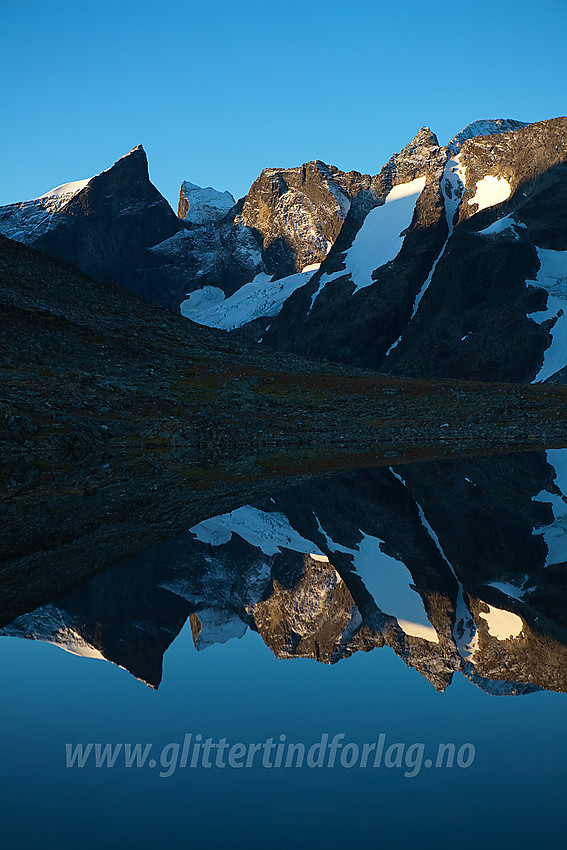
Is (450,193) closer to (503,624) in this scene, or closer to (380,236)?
(380,236)

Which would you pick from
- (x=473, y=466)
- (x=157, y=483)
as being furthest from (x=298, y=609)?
(x=473, y=466)

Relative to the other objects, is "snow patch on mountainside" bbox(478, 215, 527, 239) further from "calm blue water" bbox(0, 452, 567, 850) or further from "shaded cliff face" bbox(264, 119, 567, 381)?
"calm blue water" bbox(0, 452, 567, 850)

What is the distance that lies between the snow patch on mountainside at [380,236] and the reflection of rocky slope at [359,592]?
136096mm

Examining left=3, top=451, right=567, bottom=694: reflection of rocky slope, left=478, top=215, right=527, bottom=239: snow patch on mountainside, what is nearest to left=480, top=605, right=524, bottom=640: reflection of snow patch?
left=3, top=451, right=567, bottom=694: reflection of rocky slope

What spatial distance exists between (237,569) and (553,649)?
20.5 ft

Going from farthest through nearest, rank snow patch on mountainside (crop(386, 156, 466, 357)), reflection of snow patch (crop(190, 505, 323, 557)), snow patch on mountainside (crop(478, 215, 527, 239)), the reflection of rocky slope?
1. snow patch on mountainside (crop(386, 156, 466, 357))
2. snow patch on mountainside (crop(478, 215, 527, 239))
3. reflection of snow patch (crop(190, 505, 323, 557))
4. the reflection of rocky slope

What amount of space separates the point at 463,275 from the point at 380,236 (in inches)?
1712

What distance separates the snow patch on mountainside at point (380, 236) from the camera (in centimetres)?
15612

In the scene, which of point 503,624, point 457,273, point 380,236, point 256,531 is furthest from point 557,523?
point 380,236

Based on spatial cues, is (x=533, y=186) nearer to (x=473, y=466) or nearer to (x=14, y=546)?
(x=473, y=466)

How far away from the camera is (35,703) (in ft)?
27.0

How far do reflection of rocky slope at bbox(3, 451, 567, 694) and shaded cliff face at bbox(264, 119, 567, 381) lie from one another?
278 feet

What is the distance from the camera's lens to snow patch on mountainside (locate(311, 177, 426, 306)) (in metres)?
156

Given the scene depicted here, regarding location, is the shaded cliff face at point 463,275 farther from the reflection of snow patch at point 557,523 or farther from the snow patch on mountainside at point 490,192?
the reflection of snow patch at point 557,523
